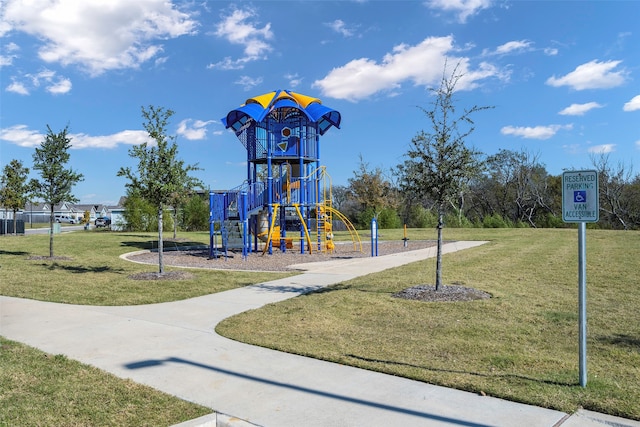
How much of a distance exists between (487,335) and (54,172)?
15342 mm

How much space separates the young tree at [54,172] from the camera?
1630 centimetres

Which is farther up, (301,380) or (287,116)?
(287,116)

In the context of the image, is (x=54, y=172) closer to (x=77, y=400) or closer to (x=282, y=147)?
(x=282, y=147)

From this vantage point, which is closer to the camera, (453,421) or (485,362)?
(453,421)

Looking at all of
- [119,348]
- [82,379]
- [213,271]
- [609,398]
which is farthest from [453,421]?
[213,271]

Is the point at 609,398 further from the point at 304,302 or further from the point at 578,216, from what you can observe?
the point at 304,302

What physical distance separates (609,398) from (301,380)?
8.81 feet

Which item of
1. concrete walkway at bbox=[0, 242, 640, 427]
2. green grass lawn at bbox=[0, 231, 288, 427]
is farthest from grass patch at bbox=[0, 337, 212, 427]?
→ concrete walkway at bbox=[0, 242, 640, 427]

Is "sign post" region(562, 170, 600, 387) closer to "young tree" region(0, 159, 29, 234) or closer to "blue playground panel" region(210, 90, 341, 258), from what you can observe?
"blue playground panel" region(210, 90, 341, 258)

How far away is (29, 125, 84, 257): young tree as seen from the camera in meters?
16.3

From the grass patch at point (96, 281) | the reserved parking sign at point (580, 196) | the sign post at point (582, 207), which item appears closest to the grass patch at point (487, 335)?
the sign post at point (582, 207)

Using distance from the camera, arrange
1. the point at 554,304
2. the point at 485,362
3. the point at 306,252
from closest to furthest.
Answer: the point at 485,362 → the point at 554,304 → the point at 306,252

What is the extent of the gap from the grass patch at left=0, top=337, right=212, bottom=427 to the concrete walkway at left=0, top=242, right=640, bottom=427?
0.21 m

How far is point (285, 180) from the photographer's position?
2073 centimetres
